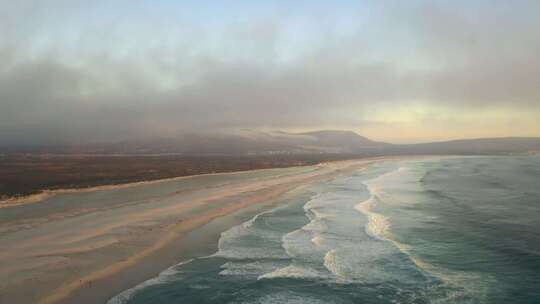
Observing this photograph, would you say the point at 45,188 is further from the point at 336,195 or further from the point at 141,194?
the point at 336,195

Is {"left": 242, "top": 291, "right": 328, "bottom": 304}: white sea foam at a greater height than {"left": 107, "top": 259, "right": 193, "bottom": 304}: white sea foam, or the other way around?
{"left": 107, "top": 259, "right": 193, "bottom": 304}: white sea foam

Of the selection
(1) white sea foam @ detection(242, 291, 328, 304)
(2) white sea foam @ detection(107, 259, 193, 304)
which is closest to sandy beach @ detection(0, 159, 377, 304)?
(2) white sea foam @ detection(107, 259, 193, 304)

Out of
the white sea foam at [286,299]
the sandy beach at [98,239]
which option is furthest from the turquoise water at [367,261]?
the sandy beach at [98,239]

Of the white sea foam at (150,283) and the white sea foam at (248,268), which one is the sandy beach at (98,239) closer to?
the white sea foam at (150,283)

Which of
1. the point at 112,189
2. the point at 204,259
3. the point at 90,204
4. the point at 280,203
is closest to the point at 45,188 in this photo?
the point at 112,189

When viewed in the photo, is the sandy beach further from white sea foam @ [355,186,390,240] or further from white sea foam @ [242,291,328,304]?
white sea foam @ [355,186,390,240]
